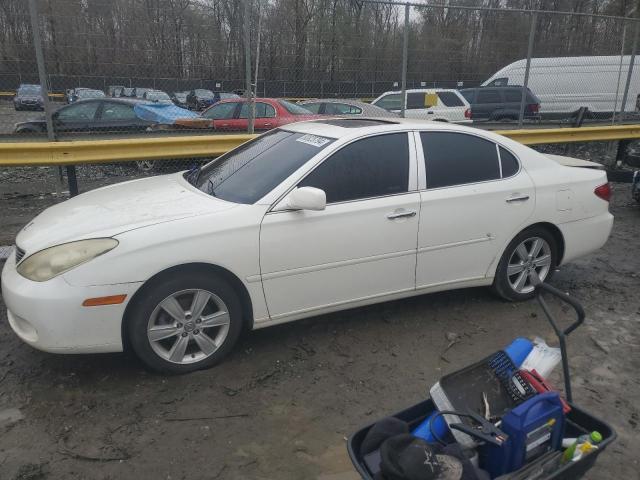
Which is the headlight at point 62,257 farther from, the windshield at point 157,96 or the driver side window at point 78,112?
the windshield at point 157,96

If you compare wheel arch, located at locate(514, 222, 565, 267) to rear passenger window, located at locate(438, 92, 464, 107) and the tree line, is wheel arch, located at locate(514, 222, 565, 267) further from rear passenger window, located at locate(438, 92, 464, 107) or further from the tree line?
rear passenger window, located at locate(438, 92, 464, 107)

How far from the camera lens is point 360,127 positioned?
411cm

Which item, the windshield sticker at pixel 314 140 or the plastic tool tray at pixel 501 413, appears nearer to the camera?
the plastic tool tray at pixel 501 413

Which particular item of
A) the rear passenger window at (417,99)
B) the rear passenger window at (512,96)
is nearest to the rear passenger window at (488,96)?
the rear passenger window at (512,96)

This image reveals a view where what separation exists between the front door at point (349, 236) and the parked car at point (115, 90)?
460 cm

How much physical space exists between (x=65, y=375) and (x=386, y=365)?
81.5 inches

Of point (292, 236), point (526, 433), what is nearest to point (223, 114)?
point (292, 236)

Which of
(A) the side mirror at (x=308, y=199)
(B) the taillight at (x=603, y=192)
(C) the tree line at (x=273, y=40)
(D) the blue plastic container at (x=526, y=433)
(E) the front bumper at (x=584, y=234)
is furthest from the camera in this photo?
(C) the tree line at (x=273, y=40)

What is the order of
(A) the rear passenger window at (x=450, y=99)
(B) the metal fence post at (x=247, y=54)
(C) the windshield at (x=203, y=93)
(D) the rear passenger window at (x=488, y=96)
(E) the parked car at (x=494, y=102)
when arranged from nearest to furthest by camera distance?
1. (B) the metal fence post at (x=247, y=54)
2. (C) the windshield at (x=203, y=93)
3. (A) the rear passenger window at (x=450, y=99)
4. (E) the parked car at (x=494, y=102)
5. (D) the rear passenger window at (x=488, y=96)

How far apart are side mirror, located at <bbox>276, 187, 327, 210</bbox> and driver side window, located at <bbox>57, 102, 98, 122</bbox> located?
15.1 feet

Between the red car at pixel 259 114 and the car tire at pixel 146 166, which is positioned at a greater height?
the red car at pixel 259 114

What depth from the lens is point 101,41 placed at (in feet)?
20.9

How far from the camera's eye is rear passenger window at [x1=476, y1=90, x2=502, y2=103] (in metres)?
13.7

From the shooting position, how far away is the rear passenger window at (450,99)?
484 inches
